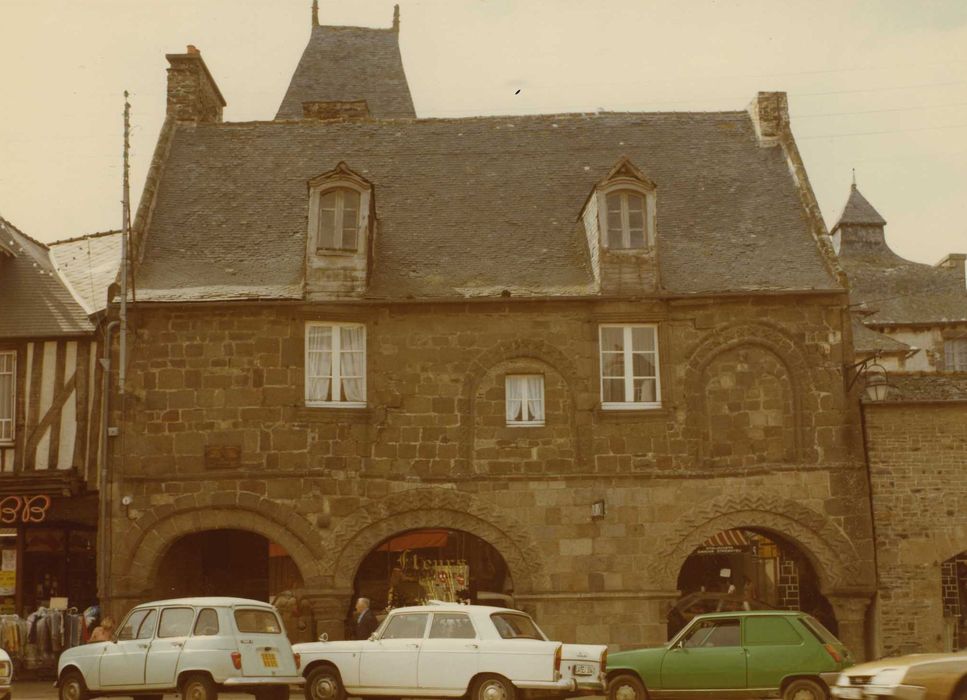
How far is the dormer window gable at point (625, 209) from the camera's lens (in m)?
19.1

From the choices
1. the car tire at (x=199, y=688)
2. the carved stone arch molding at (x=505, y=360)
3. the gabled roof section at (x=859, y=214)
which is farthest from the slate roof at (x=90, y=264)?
the gabled roof section at (x=859, y=214)

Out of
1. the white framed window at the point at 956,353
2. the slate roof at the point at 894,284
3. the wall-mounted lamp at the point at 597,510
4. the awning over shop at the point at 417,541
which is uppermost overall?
the slate roof at the point at 894,284

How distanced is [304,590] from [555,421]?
4.61 meters

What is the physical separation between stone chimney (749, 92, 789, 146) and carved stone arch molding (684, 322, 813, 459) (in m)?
4.53

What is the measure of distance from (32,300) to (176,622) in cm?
885

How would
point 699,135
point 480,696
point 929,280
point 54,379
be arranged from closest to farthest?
point 480,696, point 54,379, point 699,135, point 929,280

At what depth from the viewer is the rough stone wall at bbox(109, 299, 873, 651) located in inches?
716

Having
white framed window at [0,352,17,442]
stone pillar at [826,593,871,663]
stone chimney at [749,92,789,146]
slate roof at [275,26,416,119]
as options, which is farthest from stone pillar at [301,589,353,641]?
slate roof at [275,26,416,119]

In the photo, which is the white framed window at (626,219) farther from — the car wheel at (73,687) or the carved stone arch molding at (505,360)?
the car wheel at (73,687)

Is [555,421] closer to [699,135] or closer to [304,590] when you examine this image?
[304,590]

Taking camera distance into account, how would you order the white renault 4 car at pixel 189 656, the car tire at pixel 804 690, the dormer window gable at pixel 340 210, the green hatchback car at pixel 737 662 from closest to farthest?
1. the white renault 4 car at pixel 189 656
2. the car tire at pixel 804 690
3. the green hatchback car at pixel 737 662
4. the dormer window gable at pixel 340 210

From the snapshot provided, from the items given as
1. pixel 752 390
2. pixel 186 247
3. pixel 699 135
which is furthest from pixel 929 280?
pixel 186 247

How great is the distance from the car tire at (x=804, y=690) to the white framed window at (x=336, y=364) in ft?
25.5

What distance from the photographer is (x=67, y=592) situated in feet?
68.0
